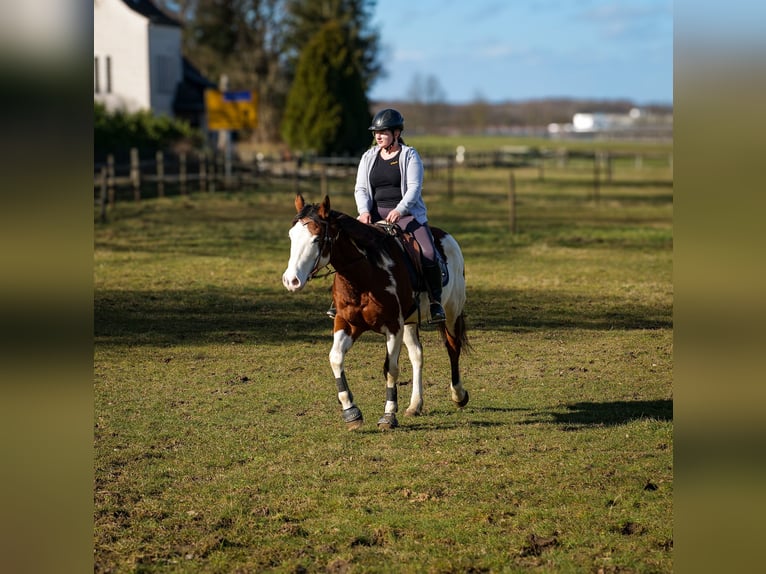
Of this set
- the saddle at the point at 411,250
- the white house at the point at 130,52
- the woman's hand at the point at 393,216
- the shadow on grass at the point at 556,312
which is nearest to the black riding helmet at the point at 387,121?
the woman's hand at the point at 393,216

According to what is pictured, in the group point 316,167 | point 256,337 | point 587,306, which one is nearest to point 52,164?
point 256,337

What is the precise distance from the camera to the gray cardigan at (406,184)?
8359mm

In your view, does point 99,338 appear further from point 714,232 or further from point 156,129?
point 156,129

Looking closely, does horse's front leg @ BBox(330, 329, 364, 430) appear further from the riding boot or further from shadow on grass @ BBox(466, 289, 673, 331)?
shadow on grass @ BBox(466, 289, 673, 331)

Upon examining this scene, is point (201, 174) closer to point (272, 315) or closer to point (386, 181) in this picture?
point (272, 315)

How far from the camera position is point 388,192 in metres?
8.60

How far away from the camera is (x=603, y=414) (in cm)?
896

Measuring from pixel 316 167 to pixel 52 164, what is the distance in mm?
47724

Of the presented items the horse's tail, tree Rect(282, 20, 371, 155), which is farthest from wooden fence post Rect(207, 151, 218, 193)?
the horse's tail

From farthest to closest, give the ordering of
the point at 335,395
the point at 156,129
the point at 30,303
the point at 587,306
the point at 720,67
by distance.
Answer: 1. the point at 156,129
2. the point at 587,306
3. the point at 335,395
4. the point at 30,303
5. the point at 720,67

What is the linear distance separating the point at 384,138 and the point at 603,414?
309cm

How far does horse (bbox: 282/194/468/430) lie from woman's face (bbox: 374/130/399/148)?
2.22 ft

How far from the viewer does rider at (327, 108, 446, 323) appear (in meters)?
8.37

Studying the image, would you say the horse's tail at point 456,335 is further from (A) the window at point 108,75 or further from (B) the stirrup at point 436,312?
(A) the window at point 108,75
